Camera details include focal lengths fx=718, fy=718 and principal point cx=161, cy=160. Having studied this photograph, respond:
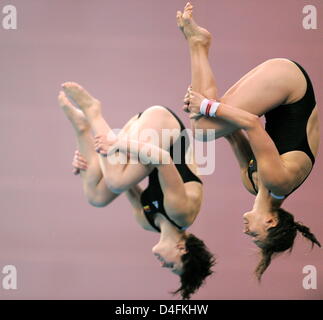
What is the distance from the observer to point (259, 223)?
399cm

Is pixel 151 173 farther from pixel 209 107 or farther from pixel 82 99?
pixel 209 107

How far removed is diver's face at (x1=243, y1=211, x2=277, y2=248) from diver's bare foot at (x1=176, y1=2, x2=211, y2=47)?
39.6 inches

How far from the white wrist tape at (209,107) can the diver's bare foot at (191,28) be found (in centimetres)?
33

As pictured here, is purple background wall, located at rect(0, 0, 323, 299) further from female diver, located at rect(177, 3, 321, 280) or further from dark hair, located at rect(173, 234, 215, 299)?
female diver, located at rect(177, 3, 321, 280)

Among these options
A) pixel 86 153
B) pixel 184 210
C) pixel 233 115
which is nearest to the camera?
pixel 233 115

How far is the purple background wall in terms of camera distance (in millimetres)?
5695

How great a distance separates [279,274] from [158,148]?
256cm

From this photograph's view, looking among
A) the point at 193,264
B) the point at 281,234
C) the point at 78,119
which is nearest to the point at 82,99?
the point at 78,119

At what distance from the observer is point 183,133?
4.07 metres

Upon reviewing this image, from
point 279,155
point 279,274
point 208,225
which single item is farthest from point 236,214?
point 279,155

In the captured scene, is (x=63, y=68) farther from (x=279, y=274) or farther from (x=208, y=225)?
(x=279, y=274)

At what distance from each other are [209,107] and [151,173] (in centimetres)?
70

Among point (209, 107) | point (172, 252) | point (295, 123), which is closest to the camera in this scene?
point (209, 107)

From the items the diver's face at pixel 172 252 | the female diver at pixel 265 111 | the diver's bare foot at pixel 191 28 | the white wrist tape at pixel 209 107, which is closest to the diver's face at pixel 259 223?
the female diver at pixel 265 111
